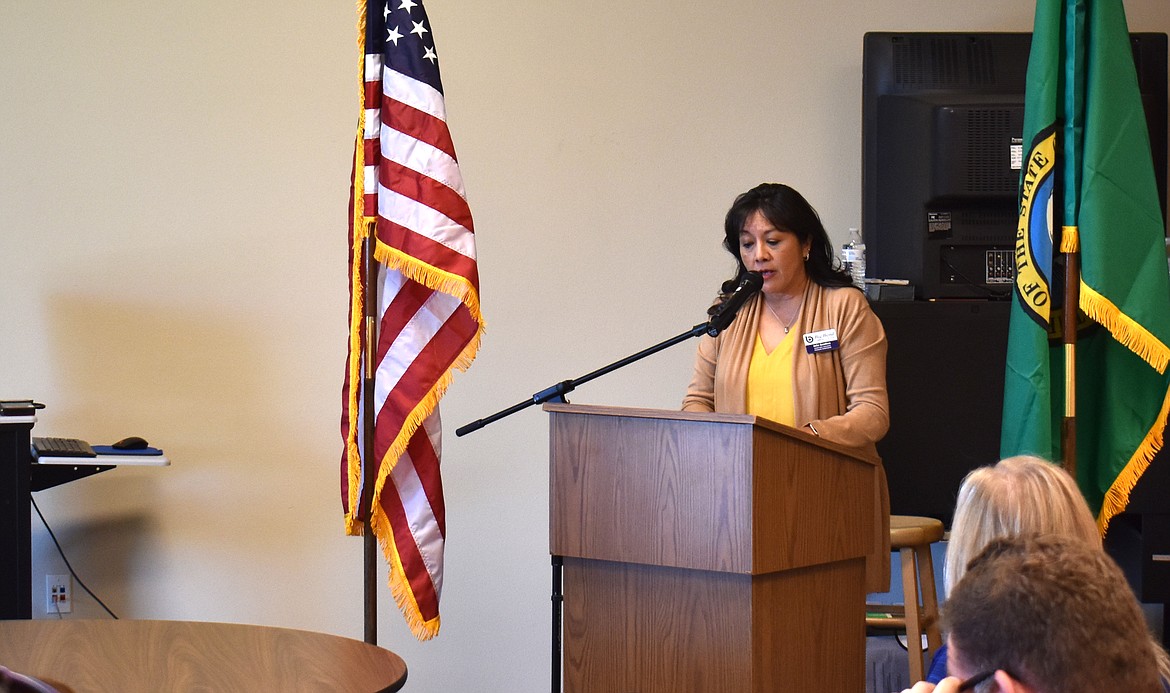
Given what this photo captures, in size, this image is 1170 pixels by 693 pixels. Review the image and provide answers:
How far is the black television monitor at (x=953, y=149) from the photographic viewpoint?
393cm

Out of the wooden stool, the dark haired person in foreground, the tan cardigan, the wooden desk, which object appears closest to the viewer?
the dark haired person in foreground

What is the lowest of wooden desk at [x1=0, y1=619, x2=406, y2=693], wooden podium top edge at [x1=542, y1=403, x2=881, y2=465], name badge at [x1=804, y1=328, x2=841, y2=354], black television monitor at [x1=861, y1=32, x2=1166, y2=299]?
wooden desk at [x1=0, y1=619, x2=406, y2=693]

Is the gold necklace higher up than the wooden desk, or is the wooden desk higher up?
the gold necklace

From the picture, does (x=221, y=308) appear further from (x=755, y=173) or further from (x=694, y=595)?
(x=694, y=595)

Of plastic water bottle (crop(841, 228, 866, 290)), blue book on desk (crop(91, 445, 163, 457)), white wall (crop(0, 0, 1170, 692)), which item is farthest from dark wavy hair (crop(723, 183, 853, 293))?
blue book on desk (crop(91, 445, 163, 457))

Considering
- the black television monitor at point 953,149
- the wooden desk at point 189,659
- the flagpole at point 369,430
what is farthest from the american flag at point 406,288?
the black television monitor at point 953,149

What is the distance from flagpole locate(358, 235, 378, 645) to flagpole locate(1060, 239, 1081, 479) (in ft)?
5.87

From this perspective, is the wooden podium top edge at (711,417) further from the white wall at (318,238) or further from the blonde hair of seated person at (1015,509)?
the white wall at (318,238)

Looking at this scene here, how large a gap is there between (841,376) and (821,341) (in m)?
0.11

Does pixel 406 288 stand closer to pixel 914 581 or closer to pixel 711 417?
pixel 711 417

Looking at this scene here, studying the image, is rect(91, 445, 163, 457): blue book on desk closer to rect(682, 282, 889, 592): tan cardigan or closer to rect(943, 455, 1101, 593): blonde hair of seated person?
rect(682, 282, 889, 592): tan cardigan

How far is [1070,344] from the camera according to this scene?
311 centimetres

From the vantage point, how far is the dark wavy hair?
10.0ft

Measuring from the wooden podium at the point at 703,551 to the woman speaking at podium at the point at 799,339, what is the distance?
0.31 metres
